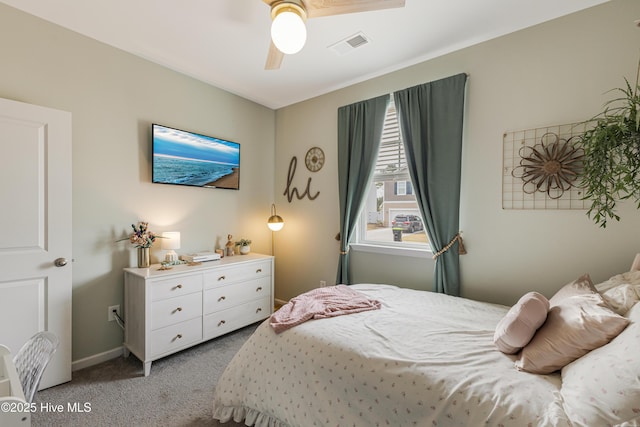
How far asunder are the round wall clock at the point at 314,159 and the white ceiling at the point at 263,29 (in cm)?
84

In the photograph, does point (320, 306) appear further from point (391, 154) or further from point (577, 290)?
point (391, 154)

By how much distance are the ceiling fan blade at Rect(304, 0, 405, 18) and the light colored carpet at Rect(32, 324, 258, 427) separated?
2.53 meters

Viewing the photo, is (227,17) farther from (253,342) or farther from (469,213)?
(469,213)

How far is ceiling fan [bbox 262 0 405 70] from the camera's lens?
1500 millimetres

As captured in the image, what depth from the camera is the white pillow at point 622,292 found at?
3.96 feet

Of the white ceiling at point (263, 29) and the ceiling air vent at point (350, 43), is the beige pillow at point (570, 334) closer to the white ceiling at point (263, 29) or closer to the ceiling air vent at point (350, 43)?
the white ceiling at point (263, 29)

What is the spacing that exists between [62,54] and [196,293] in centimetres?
215

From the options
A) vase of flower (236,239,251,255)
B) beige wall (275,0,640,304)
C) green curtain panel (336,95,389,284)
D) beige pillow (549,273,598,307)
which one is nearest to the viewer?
beige pillow (549,273,598,307)

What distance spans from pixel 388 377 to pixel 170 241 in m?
2.20

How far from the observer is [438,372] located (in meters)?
1.15

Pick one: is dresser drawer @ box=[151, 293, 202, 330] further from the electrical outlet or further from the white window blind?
the white window blind

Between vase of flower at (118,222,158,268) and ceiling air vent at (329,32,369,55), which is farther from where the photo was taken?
vase of flower at (118,222,158,268)

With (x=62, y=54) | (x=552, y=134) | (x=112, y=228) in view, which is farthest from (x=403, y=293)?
(x=62, y=54)

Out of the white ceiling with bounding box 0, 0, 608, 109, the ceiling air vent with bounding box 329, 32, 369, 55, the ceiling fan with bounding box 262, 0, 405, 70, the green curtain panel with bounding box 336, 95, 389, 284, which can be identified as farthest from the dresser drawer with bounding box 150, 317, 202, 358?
the ceiling air vent with bounding box 329, 32, 369, 55
